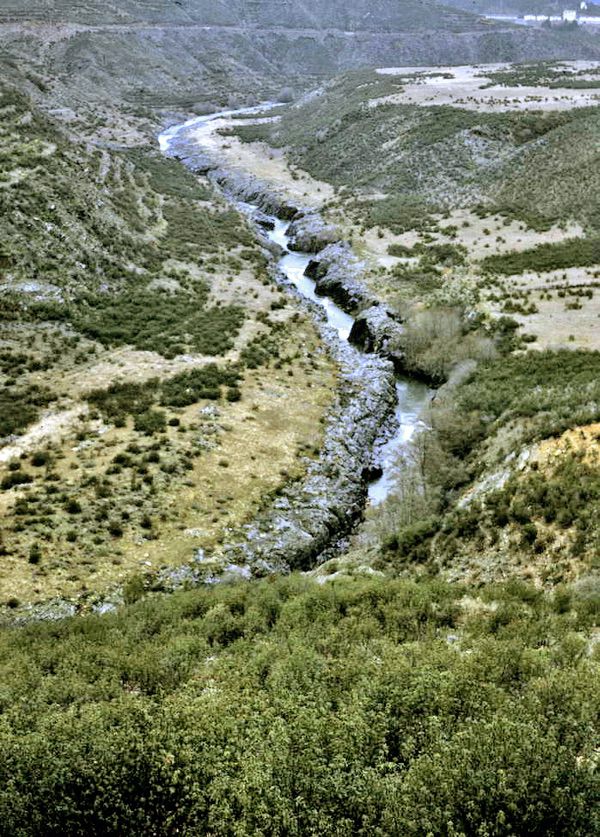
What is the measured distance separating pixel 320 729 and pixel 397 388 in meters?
26.8

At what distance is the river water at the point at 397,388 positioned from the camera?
27297 mm

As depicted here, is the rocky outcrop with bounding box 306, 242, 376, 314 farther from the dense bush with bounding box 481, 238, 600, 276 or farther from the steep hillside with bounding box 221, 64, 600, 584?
the dense bush with bounding box 481, 238, 600, 276

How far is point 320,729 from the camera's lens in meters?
9.55

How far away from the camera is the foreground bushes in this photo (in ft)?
26.7

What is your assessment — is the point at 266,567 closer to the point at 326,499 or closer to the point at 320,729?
the point at 326,499

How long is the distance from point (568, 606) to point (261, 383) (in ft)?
71.2

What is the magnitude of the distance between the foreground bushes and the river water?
43.7 ft

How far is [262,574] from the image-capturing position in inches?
805

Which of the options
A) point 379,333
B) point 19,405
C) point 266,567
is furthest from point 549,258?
point 19,405

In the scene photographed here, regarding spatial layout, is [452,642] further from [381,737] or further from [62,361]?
[62,361]

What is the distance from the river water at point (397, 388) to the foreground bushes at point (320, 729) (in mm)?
13312

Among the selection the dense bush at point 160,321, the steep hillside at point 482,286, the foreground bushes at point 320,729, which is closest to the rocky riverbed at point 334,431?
the steep hillside at point 482,286

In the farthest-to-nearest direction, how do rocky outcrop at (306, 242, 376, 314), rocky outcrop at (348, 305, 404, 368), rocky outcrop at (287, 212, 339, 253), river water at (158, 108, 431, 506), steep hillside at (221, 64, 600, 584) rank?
rocky outcrop at (287, 212, 339, 253) < rocky outcrop at (306, 242, 376, 314) < rocky outcrop at (348, 305, 404, 368) < river water at (158, 108, 431, 506) < steep hillside at (221, 64, 600, 584)

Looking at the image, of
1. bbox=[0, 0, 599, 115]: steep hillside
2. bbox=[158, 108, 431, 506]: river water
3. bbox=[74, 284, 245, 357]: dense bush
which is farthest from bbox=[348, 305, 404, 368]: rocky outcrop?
bbox=[0, 0, 599, 115]: steep hillside
